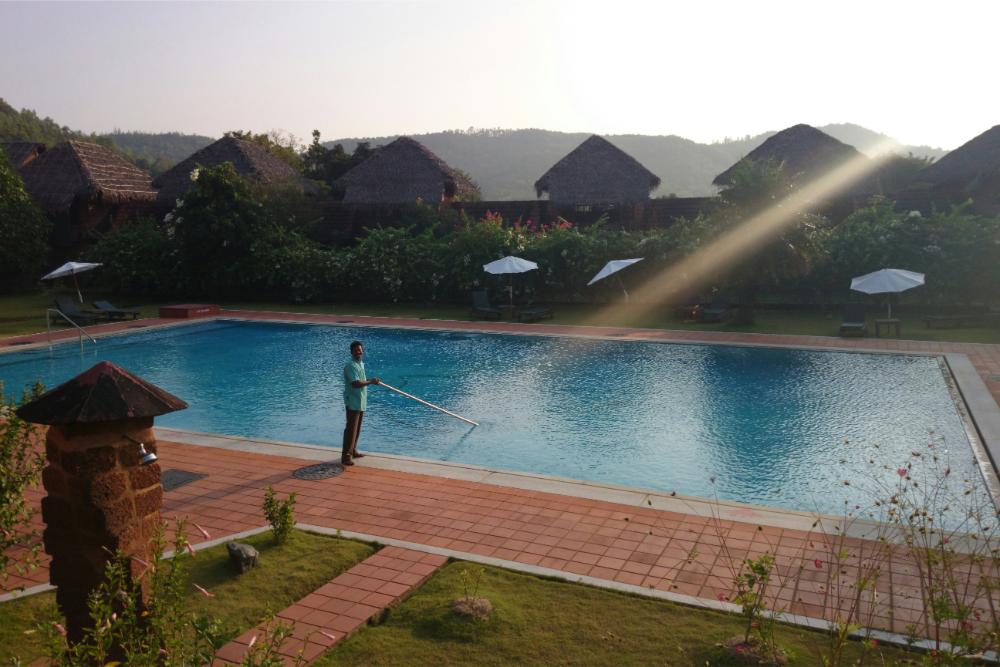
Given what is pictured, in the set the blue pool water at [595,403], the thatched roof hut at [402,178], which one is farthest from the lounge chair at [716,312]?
the thatched roof hut at [402,178]

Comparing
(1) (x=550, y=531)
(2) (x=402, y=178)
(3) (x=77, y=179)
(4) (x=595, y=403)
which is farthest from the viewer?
(2) (x=402, y=178)

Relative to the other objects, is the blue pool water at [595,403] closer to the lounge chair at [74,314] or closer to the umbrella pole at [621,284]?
the lounge chair at [74,314]

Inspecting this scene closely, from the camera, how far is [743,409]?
42.0 ft

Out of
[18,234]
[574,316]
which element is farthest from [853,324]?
[18,234]

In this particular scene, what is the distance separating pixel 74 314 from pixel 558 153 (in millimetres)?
79455

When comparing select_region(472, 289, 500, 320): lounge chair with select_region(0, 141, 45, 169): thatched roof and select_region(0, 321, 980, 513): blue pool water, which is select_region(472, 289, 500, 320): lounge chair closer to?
select_region(0, 321, 980, 513): blue pool water

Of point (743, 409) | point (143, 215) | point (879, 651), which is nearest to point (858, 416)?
point (743, 409)

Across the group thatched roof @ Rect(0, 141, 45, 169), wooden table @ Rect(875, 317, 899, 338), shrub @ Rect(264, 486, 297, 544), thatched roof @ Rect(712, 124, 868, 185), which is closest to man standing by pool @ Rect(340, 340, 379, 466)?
shrub @ Rect(264, 486, 297, 544)

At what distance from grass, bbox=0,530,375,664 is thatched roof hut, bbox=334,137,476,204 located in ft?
96.5

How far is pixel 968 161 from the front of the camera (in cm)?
3002

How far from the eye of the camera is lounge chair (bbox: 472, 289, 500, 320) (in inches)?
847

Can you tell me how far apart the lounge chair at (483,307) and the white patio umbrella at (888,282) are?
9041 millimetres

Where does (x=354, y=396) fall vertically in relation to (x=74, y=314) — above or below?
below

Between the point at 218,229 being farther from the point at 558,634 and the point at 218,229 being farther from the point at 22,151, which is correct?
the point at 558,634
